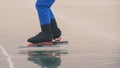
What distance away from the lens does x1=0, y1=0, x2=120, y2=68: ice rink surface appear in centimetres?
613

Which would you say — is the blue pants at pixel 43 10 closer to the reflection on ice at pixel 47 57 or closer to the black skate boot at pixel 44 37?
the black skate boot at pixel 44 37

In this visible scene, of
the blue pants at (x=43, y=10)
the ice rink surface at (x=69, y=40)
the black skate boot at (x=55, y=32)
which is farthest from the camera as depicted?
the black skate boot at (x=55, y=32)

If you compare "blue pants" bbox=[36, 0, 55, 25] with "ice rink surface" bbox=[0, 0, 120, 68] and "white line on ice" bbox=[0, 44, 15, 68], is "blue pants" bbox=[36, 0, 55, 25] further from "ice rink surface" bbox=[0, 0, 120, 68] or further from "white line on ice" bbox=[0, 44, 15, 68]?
"white line on ice" bbox=[0, 44, 15, 68]

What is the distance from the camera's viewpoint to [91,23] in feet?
33.1

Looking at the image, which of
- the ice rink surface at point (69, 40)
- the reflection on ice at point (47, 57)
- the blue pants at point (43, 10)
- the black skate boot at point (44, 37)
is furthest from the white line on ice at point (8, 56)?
the blue pants at point (43, 10)

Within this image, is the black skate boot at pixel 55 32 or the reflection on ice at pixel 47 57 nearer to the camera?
the reflection on ice at pixel 47 57

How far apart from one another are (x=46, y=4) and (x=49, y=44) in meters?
0.59

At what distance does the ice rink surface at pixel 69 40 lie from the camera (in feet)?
20.1

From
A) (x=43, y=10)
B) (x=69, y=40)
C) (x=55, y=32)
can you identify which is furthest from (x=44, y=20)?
(x=69, y=40)

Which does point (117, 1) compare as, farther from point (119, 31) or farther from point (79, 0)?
point (119, 31)

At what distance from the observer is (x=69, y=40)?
7879mm

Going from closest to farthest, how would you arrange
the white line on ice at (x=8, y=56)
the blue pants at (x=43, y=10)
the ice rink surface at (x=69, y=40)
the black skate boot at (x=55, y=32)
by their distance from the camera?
the white line on ice at (x=8, y=56) → the ice rink surface at (x=69, y=40) → the blue pants at (x=43, y=10) → the black skate boot at (x=55, y=32)

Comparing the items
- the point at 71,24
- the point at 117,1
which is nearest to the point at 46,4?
the point at 71,24

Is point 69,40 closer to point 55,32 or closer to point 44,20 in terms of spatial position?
point 55,32
